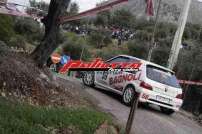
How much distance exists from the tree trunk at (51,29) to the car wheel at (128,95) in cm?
496

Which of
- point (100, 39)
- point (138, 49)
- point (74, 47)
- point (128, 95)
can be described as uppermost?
point (128, 95)

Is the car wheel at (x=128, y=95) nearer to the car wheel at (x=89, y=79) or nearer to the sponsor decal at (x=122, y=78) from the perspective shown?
the sponsor decal at (x=122, y=78)

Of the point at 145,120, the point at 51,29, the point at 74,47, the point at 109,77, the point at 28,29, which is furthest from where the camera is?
the point at 28,29

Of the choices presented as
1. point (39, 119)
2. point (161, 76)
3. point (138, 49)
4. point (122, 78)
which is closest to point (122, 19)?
point (138, 49)

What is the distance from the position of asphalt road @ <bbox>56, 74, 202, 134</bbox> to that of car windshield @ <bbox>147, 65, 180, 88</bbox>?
1.03 m

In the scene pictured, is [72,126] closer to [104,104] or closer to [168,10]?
[104,104]

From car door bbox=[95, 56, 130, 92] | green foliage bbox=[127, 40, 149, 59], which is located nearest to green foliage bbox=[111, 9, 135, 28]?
green foliage bbox=[127, 40, 149, 59]

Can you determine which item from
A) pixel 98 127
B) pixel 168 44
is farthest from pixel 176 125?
pixel 168 44

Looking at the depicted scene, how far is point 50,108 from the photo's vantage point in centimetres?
933

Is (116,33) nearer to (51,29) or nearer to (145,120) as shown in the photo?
(145,120)

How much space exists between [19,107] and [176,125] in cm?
708

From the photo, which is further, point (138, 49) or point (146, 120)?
point (138, 49)

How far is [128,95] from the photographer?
15.8 meters

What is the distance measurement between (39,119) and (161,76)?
832 centimetres
